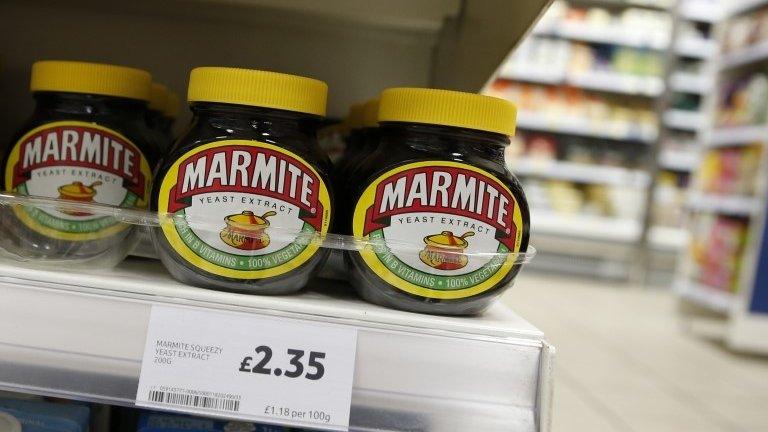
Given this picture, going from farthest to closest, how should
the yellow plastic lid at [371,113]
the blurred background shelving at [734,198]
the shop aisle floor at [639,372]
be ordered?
the blurred background shelving at [734,198] < the shop aisle floor at [639,372] < the yellow plastic lid at [371,113]

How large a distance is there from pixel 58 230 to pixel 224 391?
9.6 inches

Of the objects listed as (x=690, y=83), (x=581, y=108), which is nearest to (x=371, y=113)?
(x=581, y=108)

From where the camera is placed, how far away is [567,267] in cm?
627

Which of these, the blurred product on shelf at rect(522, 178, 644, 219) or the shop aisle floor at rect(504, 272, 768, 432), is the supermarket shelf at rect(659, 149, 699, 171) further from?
the shop aisle floor at rect(504, 272, 768, 432)

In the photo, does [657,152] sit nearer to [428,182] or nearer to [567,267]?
[567,267]

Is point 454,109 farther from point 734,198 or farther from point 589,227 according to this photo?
point 589,227

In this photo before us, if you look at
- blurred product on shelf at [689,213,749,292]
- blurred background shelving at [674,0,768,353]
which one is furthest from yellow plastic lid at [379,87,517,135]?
blurred product on shelf at [689,213,749,292]

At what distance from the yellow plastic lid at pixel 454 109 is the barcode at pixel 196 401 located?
30 centimetres

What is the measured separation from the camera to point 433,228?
28.9 inches

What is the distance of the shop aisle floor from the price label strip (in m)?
1.48

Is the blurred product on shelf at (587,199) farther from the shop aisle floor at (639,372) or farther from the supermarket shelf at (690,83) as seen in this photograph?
the shop aisle floor at (639,372)

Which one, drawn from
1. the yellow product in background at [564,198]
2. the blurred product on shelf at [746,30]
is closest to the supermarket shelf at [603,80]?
the yellow product in background at [564,198]

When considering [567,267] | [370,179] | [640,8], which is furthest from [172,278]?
[640,8]

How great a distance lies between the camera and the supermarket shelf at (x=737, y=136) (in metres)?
3.93
